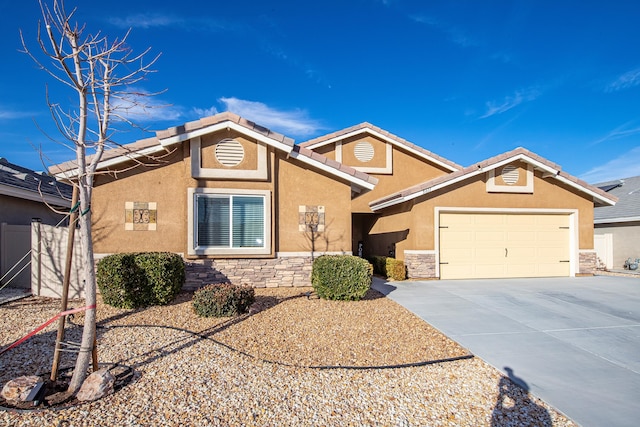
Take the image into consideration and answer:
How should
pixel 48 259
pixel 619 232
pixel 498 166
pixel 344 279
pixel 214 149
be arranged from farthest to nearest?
pixel 619 232 → pixel 498 166 → pixel 214 149 → pixel 48 259 → pixel 344 279

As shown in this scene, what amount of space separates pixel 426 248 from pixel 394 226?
189 cm

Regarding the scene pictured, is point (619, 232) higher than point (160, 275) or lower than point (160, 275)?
higher

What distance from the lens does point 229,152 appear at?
9.80 m

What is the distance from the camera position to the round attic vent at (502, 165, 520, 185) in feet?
41.8

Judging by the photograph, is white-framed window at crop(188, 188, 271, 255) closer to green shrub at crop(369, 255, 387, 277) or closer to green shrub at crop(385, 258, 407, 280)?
green shrub at crop(385, 258, 407, 280)

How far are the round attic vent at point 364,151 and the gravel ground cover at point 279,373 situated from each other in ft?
30.2

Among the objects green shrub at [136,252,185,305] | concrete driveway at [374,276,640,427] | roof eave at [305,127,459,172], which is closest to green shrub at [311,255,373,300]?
concrete driveway at [374,276,640,427]

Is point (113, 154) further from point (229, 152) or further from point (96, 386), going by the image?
point (96, 386)

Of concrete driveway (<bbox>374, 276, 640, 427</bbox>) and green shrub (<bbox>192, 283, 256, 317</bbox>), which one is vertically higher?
green shrub (<bbox>192, 283, 256, 317</bbox>)

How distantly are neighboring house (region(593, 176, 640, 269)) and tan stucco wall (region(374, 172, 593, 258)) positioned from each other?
17.4 ft

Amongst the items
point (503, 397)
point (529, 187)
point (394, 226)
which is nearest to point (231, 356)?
point (503, 397)

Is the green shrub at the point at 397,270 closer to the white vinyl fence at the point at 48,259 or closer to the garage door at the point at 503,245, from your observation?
the garage door at the point at 503,245

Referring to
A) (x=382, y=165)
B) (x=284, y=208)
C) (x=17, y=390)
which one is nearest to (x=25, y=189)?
(x=284, y=208)

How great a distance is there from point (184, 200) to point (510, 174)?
10.8 metres
